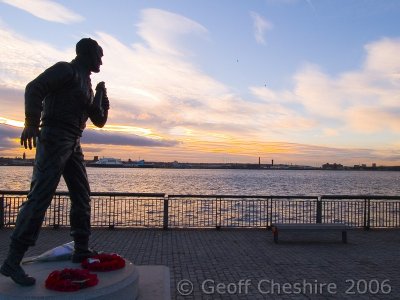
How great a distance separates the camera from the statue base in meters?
4.55

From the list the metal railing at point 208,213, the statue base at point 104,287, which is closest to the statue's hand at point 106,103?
the statue base at point 104,287

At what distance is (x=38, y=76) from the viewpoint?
5.07 m

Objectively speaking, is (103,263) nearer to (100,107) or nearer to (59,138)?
(59,138)

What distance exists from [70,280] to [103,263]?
2.48ft

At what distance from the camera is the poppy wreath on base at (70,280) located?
4.63 metres

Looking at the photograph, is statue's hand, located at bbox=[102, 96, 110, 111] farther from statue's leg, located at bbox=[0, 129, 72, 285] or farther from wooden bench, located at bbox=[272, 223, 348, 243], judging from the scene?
wooden bench, located at bbox=[272, 223, 348, 243]

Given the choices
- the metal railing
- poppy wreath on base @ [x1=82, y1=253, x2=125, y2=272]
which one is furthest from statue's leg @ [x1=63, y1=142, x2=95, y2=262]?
the metal railing

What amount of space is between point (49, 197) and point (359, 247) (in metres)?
9.31

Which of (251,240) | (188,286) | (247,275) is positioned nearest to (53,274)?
(188,286)

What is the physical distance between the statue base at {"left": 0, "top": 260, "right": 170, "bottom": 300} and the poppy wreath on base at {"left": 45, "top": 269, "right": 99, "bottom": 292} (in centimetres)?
5

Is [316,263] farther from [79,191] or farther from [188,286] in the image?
[79,191]

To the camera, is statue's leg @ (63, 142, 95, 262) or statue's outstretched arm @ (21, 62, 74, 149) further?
statue's leg @ (63, 142, 95, 262)

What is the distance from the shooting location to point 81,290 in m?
4.66

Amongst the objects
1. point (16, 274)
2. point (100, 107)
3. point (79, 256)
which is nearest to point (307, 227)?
point (79, 256)
